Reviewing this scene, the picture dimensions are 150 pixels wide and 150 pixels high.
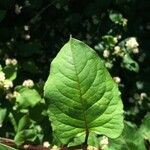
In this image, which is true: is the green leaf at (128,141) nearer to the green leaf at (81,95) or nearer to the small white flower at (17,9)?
the green leaf at (81,95)

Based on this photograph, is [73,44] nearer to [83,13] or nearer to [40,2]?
[40,2]

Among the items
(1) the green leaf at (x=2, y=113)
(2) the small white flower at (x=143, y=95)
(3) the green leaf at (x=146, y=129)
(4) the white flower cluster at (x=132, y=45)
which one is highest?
(4) the white flower cluster at (x=132, y=45)

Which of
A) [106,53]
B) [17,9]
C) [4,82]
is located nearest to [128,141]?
[4,82]

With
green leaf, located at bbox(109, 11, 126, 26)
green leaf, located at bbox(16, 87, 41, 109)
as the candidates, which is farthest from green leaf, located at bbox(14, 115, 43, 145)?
green leaf, located at bbox(109, 11, 126, 26)

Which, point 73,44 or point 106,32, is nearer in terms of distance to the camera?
point 73,44

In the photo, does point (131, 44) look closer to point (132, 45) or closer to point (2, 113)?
point (132, 45)

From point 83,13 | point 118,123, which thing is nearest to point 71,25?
point 83,13

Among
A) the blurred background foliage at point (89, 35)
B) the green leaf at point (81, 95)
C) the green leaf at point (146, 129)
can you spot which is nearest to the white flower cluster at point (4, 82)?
the blurred background foliage at point (89, 35)
